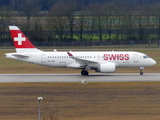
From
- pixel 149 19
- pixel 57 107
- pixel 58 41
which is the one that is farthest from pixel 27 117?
pixel 149 19

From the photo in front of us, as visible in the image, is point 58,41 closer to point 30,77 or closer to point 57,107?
point 30,77

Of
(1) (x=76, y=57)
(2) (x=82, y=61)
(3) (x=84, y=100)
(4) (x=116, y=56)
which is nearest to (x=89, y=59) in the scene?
(2) (x=82, y=61)

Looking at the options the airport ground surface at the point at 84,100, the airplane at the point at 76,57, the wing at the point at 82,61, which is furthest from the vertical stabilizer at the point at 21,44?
the airport ground surface at the point at 84,100

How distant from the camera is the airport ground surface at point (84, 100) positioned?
23.7 metres

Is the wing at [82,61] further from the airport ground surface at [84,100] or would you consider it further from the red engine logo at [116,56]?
the airport ground surface at [84,100]

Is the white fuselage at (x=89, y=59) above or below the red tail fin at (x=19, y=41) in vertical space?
below

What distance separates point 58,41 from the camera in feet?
308

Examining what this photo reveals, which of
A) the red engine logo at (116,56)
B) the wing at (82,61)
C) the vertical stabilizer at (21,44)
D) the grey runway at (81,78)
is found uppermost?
the vertical stabilizer at (21,44)

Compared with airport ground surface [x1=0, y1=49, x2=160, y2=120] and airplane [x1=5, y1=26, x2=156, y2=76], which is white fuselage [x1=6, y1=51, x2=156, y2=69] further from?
airport ground surface [x1=0, y1=49, x2=160, y2=120]

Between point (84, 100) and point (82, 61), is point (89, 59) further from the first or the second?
point (84, 100)

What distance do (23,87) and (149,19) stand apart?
75866mm

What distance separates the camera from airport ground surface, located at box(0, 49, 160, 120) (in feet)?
77.7

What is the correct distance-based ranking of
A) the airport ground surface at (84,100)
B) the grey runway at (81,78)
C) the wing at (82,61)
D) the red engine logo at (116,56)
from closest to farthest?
1. the airport ground surface at (84,100)
2. the grey runway at (81,78)
3. the wing at (82,61)
4. the red engine logo at (116,56)

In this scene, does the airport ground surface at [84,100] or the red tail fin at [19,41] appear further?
the red tail fin at [19,41]
